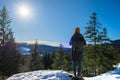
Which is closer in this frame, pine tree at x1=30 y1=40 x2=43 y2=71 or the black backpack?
the black backpack

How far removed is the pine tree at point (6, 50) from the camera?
38.4 meters

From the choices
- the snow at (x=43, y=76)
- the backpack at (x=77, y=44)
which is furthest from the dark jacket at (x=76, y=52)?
the snow at (x=43, y=76)

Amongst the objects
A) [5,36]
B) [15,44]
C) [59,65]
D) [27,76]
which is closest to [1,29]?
[5,36]

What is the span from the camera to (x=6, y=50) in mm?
39594

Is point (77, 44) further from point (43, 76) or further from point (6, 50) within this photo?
point (6, 50)

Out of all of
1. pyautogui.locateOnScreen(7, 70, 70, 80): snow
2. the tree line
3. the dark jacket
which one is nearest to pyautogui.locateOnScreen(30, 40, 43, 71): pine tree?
the tree line

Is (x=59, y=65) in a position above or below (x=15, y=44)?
below

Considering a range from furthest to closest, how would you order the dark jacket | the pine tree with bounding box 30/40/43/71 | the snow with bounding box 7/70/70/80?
the pine tree with bounding box 30/40/43/71
the dark jacket
the snow with bounding box 7/70/70/80

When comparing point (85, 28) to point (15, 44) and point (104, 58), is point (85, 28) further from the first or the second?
point (15, 44)

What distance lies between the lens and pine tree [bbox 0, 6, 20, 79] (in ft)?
126

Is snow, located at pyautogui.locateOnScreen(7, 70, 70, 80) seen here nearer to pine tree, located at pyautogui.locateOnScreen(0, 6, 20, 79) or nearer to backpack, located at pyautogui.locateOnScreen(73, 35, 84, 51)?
backpack, located at pyautogui.locateOnScreen(73, 35, 84, 51)

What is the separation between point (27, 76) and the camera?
11680 mm

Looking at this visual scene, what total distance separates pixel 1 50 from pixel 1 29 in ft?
12.5

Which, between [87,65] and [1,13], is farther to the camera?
[1,13]
